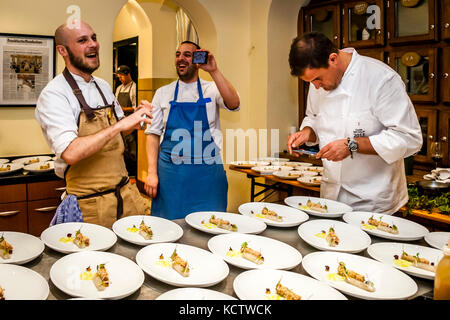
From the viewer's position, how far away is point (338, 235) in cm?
167

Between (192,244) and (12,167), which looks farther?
(12,167)

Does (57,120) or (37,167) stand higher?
(57,120)

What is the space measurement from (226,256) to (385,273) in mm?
501

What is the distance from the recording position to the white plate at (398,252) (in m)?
1.36

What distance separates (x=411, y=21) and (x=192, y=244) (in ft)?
10.5

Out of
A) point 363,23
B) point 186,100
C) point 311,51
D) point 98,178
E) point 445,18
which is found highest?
point 363,23

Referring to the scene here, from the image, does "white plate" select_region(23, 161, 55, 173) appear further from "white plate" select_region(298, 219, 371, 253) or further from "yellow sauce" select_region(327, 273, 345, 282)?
"yellow sauce" select_region(327, 273, 345, 282)

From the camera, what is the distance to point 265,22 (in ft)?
15.6

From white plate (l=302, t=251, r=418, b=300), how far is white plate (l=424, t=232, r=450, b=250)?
1.17 ft

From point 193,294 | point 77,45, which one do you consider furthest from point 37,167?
point 193,294

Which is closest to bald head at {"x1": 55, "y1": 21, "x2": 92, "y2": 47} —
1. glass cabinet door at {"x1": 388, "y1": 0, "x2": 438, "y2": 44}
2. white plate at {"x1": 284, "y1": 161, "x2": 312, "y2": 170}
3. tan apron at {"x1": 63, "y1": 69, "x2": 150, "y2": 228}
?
tan apron at {"x1": 63, "y1": 69, "x2": 150, "y2": 228}

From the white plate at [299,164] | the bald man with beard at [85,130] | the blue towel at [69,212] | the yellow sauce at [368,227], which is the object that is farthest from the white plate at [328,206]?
the white plate at [299,164]

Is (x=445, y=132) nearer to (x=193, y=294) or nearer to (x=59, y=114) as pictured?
(x=59, y=114)

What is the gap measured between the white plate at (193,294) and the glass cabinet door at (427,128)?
318cm
